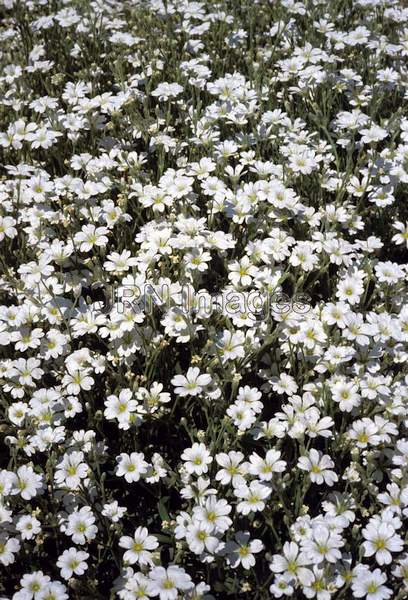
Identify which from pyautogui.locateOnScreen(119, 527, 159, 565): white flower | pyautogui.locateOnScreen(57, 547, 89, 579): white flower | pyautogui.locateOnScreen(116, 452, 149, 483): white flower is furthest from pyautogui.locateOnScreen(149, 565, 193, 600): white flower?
pyautogui.locateOnScreen(116, 452, 149, 483): white flower

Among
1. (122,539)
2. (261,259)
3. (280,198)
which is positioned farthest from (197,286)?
(122,539)

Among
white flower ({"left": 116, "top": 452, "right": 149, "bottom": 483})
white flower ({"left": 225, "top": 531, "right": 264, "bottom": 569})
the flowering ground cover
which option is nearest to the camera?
white flower ({"left": 225, "top": 531, "right": 264, "bottom": 569})

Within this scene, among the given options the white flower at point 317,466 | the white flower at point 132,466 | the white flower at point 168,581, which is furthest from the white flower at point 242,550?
the white flower at point 132,466

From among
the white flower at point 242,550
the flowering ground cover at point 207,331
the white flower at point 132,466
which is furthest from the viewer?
the white flower at point 132,466

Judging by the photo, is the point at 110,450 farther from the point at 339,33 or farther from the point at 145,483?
the point at 339,33

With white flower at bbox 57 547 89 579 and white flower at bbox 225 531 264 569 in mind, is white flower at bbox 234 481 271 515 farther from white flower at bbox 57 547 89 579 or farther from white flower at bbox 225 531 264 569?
white flower at bbox 57 547 89 579

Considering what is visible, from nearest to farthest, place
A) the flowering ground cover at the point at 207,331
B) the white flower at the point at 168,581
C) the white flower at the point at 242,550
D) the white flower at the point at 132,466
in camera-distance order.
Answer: the white flower at the point at 168,581 → the white flower at the point at 242,550 → the flowering ground cover at the point at 207,331 → the white flower at the point at 132,466

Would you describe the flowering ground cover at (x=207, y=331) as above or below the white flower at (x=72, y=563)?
above

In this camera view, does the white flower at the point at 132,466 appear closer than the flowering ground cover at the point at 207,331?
No

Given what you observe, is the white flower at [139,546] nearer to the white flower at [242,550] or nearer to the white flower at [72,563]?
the white flower at [72,563]

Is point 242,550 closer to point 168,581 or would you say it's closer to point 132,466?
point 168,581
